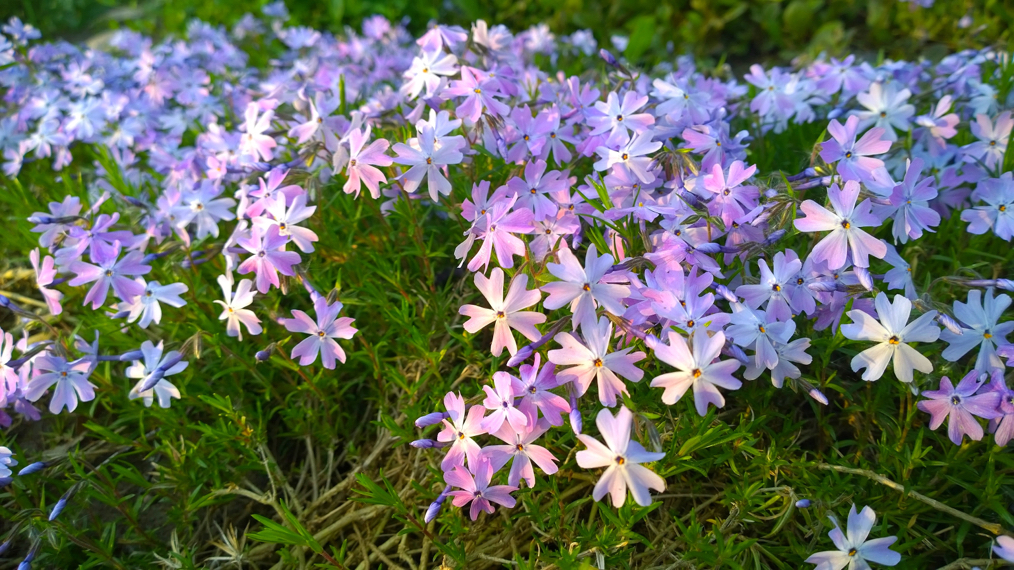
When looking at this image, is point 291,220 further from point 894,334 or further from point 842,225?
point 894,334

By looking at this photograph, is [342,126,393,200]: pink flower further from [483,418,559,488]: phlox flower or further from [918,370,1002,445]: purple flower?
[918,370,1002,445]: purple flower

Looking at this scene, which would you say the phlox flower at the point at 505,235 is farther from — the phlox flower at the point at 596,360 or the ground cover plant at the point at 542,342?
the phlox flower at the point at 596,360

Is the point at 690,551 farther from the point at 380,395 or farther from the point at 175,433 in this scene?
the point at 175,433

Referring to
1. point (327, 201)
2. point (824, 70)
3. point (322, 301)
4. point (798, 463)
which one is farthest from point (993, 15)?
point (322, 301)

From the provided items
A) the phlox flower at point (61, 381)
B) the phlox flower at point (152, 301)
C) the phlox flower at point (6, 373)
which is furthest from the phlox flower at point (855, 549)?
the phlox flower at point (6, 373)

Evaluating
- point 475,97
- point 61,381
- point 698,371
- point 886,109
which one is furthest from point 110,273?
point 886,109
